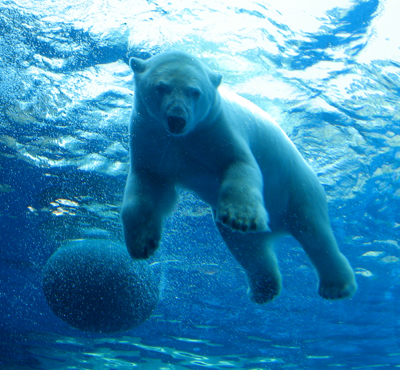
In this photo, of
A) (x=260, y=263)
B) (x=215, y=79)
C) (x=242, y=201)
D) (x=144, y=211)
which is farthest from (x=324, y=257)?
(x=215, y=79)

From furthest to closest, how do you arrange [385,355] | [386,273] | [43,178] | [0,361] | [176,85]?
1. [0,361]
2. [385,355]
3. [386,273]
4. [43,178]
5. [176,85]

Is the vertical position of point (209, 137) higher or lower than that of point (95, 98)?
higher

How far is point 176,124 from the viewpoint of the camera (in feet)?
6.96

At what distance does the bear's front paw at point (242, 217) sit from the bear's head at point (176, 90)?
21.5 inches

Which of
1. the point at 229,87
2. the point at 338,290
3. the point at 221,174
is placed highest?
the point at 221,174

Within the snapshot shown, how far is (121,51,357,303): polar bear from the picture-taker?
7.53ft

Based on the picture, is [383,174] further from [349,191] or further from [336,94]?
[336,94]

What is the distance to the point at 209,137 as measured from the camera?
259cm

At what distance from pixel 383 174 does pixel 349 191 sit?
0.73m

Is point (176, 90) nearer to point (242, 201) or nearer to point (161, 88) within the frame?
point (161, 88)

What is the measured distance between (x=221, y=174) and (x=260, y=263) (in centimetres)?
117

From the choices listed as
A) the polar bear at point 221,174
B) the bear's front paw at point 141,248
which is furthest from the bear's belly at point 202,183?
the bear's front paw at point 141,248

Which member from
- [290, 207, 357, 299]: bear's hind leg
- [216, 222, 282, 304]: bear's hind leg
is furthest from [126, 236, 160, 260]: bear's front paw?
[290, 207, 357, 299]: bear's hind leg

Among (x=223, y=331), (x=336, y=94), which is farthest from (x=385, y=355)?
(x=336, y=94)
